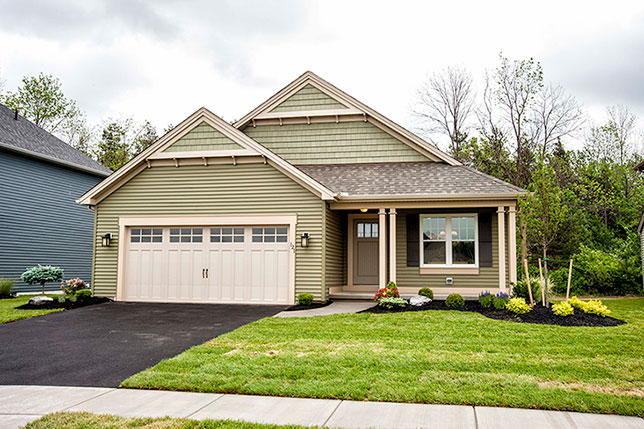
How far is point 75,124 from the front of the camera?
33219 mm

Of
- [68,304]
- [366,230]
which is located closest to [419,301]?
[366,230]

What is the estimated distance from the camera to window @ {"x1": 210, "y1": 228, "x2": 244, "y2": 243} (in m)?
13.6

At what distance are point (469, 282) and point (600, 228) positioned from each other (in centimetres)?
1458

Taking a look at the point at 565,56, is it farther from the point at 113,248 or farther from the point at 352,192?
the point at 113,248

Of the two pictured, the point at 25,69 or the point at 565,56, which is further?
the point at 25,69

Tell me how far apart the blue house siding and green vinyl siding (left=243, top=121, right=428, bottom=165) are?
8570mm

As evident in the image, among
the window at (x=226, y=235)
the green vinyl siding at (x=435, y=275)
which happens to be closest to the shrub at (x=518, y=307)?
the green vinyl siding at (x=435, y=275)

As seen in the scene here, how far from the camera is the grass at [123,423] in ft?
14.8

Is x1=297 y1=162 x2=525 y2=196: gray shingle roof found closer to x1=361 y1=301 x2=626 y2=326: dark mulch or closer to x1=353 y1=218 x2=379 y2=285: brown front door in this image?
x1=353 y1=218 x2=379 y2=285: brown front door

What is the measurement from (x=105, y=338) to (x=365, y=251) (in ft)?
26.3

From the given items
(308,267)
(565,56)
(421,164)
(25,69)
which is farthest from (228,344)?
(25,69)

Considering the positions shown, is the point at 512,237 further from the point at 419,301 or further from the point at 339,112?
the point at 339,112

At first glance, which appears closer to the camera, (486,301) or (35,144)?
(486,301)

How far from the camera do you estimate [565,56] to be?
2270 cm
